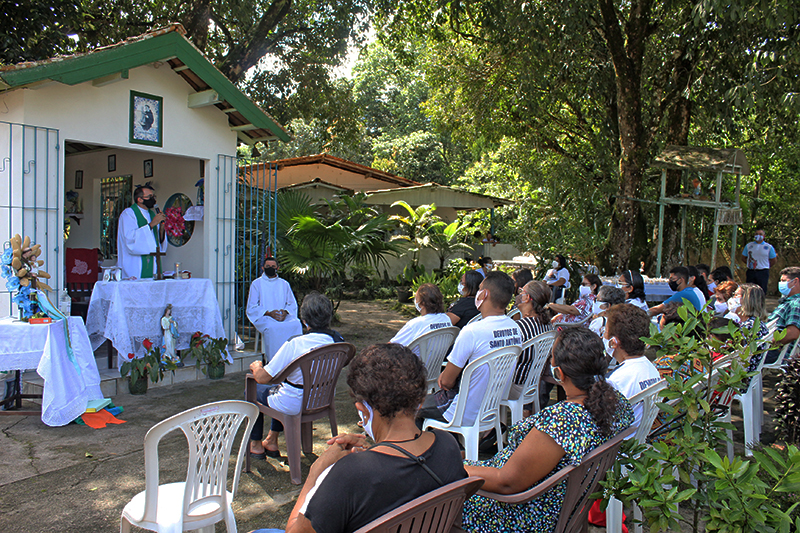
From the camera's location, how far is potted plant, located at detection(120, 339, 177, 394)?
6.06m

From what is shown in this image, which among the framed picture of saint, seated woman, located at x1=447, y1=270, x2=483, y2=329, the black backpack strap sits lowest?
the black backpack strap

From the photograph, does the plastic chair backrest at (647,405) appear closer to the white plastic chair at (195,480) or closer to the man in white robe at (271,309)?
the white plastic chair at (195,480)

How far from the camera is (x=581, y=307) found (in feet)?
22.2

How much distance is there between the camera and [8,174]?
576cm

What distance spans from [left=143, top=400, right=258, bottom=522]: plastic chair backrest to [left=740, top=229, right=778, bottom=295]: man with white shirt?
13946 mm

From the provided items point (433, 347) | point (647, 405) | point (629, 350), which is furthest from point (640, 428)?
point (433, 347)

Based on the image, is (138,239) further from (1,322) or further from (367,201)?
(367,201)

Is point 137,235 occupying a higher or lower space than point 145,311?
higher

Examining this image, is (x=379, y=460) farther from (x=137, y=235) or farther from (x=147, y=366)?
(x=137, y=235)

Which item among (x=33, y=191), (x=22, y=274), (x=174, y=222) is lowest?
(x=22, y=274)

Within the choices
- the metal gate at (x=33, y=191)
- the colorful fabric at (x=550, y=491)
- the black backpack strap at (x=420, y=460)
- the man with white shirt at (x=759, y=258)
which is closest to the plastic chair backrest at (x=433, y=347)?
the colorful fabric at (x=550, y=491)

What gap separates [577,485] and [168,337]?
5387 mm

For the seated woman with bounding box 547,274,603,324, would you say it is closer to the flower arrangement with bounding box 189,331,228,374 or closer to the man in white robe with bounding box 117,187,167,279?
the flower arrangement with bounding box 189,331,228,374

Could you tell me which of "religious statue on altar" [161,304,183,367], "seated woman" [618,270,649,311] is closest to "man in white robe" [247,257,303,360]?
"religious statue on altar" [161,304,183,367]
